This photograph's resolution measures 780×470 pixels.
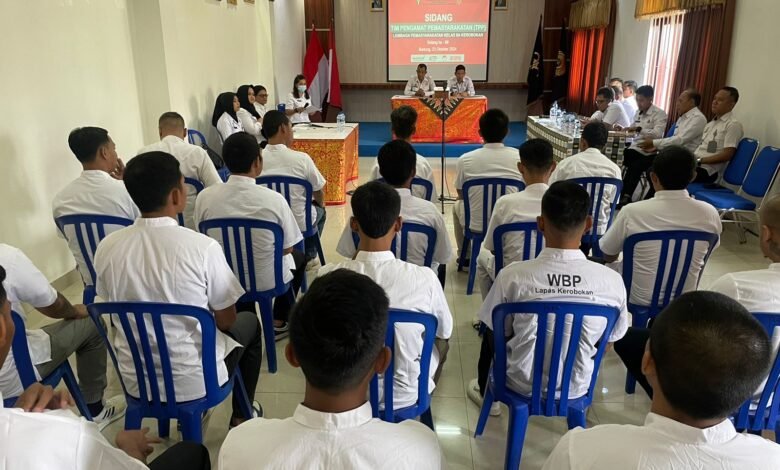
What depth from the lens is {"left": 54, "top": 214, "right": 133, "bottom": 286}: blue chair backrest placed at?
258 cm

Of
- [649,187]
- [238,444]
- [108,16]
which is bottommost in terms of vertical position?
[649,187]

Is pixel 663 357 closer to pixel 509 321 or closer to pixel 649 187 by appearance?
pixel 509 321

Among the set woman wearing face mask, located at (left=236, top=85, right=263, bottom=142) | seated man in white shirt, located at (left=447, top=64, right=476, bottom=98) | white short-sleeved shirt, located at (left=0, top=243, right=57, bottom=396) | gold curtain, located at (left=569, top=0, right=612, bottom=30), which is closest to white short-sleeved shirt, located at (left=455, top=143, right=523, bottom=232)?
white short-sleeved shirt, located at (left=0, top=243, right=57, bottom=396)

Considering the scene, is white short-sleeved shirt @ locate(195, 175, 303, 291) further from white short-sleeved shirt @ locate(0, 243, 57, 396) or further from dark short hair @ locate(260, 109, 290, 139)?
dark short hair @ locate(260, 109, 290, 139)

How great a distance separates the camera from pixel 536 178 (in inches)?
Result: 115

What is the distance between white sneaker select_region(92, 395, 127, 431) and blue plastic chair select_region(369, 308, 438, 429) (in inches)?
49.5

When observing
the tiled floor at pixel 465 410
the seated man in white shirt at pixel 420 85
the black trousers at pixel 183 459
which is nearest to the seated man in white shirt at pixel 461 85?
the seated man in white shirt at pixel 420 85

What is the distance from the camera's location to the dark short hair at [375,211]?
1800mm

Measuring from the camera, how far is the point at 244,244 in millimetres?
2537

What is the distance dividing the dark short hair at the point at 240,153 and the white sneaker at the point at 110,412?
1188 millimetres

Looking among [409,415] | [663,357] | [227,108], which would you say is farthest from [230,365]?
[227,108]

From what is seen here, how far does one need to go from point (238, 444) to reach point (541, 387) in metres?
1.15

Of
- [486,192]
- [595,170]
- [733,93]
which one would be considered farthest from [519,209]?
[733,93]

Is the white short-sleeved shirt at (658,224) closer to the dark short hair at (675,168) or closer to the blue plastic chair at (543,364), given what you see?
the dark short hair at (675,168)
